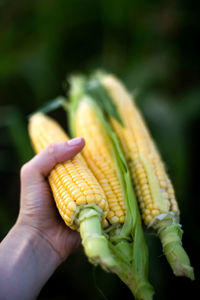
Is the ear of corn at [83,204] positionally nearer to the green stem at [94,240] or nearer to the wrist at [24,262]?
the green stem at [94,240]

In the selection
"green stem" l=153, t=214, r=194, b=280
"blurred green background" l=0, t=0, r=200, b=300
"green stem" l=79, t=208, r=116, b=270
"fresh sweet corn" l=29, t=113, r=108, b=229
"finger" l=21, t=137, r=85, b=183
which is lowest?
"green stem" l=153, t=214, r=194, b=280

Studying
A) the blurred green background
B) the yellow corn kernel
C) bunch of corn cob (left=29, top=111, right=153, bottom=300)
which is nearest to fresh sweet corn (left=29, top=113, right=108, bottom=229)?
bunch of corn cob (left=29, top=111, right=153, bottom=300)

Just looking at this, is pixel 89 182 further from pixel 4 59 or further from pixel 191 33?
pixel 191 33

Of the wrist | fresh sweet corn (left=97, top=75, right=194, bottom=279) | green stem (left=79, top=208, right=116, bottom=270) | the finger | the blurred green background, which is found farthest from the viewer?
the blurred green background

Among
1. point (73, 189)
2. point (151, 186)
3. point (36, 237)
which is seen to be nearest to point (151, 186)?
point (151, 186)

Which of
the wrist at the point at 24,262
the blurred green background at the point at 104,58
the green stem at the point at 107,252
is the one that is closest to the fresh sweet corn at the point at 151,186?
the green stem at the point at 107,252

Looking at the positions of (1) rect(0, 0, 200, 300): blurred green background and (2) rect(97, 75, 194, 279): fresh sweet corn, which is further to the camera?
(1) rect(0, 0, 200, 300): blurred green background

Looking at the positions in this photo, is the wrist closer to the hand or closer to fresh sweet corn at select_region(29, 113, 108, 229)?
the hand
